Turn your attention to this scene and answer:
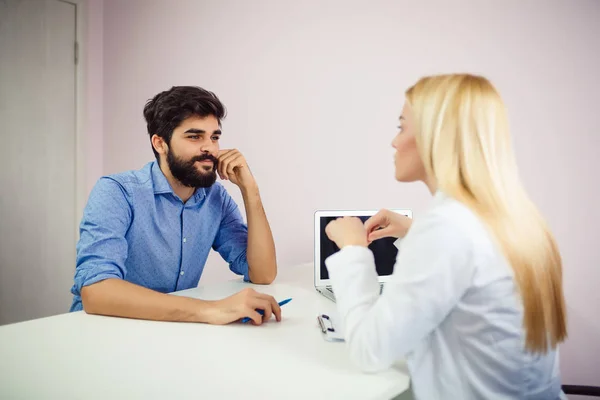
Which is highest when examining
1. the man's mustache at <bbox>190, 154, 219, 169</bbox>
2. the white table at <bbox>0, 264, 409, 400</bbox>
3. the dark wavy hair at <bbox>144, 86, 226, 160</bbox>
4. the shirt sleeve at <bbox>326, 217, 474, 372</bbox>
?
the dark wavy hair at <bbox>144, 86, 226, 160</bbox>

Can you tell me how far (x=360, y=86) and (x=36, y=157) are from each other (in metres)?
2.03

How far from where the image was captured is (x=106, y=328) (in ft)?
3.52

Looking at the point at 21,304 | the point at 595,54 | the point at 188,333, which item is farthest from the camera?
the point at 21,304

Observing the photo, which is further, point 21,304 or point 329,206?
point 21,304

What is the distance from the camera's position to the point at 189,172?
5.22 feet

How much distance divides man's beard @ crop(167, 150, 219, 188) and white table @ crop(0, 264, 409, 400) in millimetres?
585

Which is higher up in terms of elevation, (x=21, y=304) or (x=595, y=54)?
(x=595, y=54)

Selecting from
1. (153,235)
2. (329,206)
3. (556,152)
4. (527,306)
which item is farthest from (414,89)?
(329,206)

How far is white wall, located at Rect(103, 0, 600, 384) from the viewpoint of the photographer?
5.62ft

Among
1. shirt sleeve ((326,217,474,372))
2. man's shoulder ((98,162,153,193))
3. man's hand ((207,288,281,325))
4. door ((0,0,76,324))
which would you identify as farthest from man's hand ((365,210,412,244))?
door ((0,0,76,324))

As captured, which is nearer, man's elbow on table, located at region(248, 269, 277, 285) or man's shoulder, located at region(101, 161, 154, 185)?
man's shoulder, located at region(101, 161, 154, 185)

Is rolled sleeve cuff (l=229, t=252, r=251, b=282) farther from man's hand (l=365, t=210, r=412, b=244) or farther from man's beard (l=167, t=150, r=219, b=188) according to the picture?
man's hand (l=365, t=210, r=412, b=244)

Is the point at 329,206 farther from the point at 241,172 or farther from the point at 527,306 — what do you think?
the point at 527,306

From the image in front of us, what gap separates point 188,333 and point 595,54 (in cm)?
169
